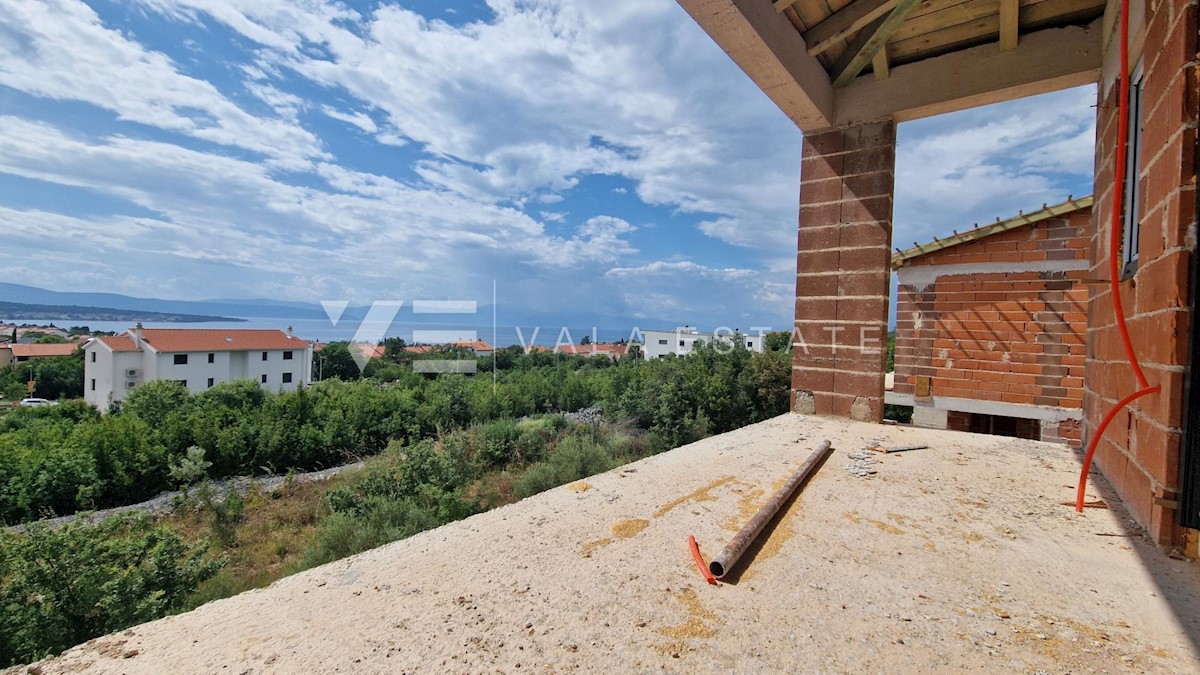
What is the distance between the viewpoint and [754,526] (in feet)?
4.43

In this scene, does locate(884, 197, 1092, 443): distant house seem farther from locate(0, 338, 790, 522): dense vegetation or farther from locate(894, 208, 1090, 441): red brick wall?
locate(0, 338, 790, 522): dense vegetation

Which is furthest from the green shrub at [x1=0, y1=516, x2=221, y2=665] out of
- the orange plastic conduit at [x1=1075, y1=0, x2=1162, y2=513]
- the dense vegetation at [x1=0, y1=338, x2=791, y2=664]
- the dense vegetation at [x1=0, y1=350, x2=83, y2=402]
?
the dense vegetation at [x1=0, y1=350, x2=83, y2=402]

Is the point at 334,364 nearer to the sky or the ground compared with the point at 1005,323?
nearer to the ground

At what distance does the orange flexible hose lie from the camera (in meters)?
1.13

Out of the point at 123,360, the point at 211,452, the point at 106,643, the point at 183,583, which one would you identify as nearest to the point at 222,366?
the point at 123,360

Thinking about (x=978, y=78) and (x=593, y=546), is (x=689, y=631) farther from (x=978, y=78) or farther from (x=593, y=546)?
(x=978, y=78)

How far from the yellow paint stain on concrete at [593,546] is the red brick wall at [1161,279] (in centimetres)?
144

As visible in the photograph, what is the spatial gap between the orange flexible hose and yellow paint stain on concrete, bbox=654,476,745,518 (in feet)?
0.74

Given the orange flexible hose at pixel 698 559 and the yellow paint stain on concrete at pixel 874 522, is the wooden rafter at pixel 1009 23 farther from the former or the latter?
the orange flexible hose at pixel 698 559

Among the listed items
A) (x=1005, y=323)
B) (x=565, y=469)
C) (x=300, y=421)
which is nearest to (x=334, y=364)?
(x=300, y=421)

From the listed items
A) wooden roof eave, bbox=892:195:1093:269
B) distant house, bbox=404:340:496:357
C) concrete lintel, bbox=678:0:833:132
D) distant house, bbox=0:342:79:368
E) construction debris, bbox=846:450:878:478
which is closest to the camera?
construction debris, bbox=846:450:878:478

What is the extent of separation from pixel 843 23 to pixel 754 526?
2.83 metres

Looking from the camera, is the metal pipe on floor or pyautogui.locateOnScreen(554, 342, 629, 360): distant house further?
pyautogui.locateOnScreen(554, 342, 629, 360): distant house

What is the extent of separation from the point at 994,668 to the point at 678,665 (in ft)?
1.75
